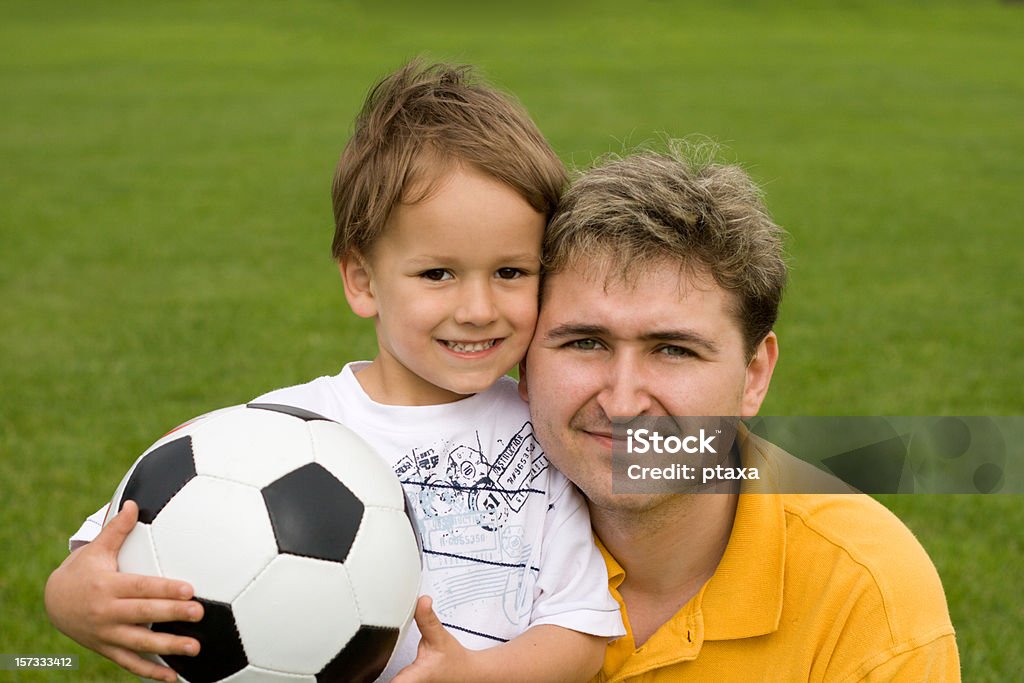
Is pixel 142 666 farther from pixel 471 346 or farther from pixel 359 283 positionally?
pixel 359 283

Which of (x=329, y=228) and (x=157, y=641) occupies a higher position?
(x=329, y=228)

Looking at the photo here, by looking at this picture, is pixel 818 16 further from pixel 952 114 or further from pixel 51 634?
pixel 51 634

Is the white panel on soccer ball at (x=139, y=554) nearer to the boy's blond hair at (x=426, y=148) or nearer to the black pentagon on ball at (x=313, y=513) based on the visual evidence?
the black pentagon on ball at (x=313, y=513)

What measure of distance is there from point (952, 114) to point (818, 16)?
18925 millimetres

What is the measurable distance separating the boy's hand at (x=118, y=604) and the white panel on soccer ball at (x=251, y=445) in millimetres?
204

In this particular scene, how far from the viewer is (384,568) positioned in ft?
8.26

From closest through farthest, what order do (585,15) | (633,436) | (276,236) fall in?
(633,436) < (276,236) < (585,15)

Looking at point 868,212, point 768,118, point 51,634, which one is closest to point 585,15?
point 768,118

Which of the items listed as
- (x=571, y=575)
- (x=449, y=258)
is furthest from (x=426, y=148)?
(x=571, y=575)

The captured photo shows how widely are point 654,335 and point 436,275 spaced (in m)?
0.65

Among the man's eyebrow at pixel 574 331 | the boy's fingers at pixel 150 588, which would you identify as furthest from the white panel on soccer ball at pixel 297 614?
the man's eyebrow at pixel 574 331

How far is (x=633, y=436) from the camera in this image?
9.49 feet

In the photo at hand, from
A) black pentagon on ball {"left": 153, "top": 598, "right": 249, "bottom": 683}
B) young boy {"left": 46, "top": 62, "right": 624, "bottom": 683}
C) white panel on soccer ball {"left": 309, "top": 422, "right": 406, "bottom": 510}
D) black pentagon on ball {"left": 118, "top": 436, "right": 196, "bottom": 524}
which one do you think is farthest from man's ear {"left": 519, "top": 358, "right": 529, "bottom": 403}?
black pentagon on ball {"left": 153, "top": 598, "right": 249, "bottom": 683}

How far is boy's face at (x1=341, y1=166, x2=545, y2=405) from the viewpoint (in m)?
3.06
